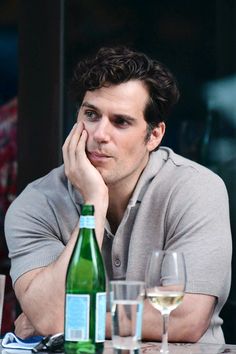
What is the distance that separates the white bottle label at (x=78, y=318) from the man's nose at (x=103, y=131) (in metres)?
0.93

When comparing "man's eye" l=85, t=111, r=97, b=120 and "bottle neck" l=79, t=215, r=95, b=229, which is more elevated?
"man's eye" l=85, t=111, r=97, b=120

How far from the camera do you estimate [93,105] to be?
2.88 metres

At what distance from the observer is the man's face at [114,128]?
2863mm

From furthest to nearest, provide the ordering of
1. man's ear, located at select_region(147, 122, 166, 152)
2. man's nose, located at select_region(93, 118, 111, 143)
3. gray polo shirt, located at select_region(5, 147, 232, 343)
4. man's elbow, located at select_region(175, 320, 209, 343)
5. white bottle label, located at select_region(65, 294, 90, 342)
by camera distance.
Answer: man's ear, located at select_region(147, 122, 166, 152) < man's nose, located at select_region(93, 118, 111, 143) < gray polo shirt, located at select_region(5, 147, 232, 343) < man's elbow, located at select_region(175, 320, 209, 343) < white bottle label, located at select_region(65, 294, 90, 342)

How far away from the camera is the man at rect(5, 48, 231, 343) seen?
8.82ft

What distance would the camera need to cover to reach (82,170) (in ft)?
9.45

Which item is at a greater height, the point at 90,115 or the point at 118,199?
the point at 90,115

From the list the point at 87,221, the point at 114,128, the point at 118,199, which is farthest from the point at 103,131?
the point at 87,221

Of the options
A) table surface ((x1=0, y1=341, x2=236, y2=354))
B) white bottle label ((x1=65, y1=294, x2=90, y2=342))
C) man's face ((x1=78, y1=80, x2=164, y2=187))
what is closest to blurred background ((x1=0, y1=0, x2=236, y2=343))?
man's face ((x1=78, y1=80, x2=164, y2=187))

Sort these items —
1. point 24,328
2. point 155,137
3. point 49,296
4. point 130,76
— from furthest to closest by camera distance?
point 155,137 < point 130,76 < point 24,328 < point 49,296

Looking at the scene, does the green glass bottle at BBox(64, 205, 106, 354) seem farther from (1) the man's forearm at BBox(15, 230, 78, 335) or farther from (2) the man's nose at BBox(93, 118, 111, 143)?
(2) the man's nose at BBox(93, 118, 111, 143)

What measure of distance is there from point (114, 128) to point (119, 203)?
29cm

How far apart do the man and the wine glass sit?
553 mm

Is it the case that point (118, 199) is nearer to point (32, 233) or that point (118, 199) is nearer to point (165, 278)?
point (32, 233)
